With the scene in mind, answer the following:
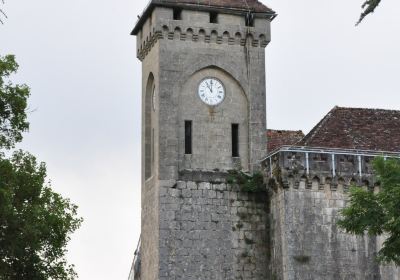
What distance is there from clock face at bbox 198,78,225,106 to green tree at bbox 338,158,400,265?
10435 millimetres

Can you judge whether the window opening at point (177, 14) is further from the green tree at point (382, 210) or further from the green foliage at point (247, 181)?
the green tree at point (382, 210)

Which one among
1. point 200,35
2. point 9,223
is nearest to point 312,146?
point 200,35

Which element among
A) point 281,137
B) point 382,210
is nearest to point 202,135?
point 281,137

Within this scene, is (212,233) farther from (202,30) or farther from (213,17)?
(213,17)

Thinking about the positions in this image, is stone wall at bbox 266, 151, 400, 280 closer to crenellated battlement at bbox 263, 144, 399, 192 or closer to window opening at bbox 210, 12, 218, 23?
crenellated battlement at bbox 263, 144, 399, 192

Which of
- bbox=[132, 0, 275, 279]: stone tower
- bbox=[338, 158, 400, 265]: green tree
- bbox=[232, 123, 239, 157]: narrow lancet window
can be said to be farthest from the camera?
bbox=[232, 123, 239, 157]: narrow lancet window

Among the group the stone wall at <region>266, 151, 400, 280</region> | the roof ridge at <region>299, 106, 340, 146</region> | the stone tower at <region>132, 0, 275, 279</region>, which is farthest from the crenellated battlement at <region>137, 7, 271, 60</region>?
the stone wall at <region>266, 151, 400, 280</region>

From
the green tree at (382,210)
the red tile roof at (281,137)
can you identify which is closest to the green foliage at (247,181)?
the red tile roof at (281,137)

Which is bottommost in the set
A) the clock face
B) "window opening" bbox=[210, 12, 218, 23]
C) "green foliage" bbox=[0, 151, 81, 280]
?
"green foliage" bbox=[0, 151, 81, 280]

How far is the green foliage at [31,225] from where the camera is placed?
1181 inches

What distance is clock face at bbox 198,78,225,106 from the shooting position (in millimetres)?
37750

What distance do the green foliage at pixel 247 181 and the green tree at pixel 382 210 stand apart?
8504 millimetres

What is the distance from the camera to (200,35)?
37844mm

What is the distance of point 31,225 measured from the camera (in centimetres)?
3009
